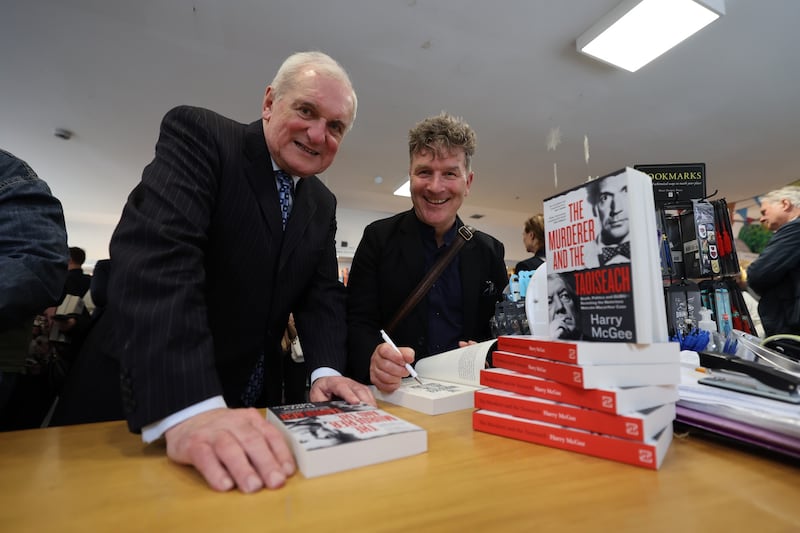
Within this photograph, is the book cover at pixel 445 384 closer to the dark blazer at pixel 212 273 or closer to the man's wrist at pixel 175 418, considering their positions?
the dark blazer at pixel 212 273

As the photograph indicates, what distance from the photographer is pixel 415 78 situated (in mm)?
3689

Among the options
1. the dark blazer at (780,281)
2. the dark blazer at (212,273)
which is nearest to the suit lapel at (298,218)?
the dark blazer at (212,273)

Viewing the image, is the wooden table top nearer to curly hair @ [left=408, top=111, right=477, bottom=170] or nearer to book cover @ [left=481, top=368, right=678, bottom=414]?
book cover @ [left=481, top=368, right=678, bottom=414]

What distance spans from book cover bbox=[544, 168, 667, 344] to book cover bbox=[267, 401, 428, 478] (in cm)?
34

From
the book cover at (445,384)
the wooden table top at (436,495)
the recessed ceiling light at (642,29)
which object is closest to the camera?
the wooden table top at (436,495)

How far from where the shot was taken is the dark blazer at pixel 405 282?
1.58 meters

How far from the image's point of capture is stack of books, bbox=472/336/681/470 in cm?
58

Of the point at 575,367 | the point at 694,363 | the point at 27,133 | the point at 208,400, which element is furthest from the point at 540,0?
the point at 27,133

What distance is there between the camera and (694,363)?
90 centimetres

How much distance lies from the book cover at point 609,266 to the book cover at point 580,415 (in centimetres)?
11

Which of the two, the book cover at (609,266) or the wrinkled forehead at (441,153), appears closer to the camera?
the book cover at (609,266)

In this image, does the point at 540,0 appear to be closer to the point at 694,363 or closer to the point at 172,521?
the point at 694,363

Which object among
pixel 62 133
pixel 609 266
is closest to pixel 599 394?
pixel 609 266

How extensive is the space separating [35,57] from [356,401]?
4.33 m
